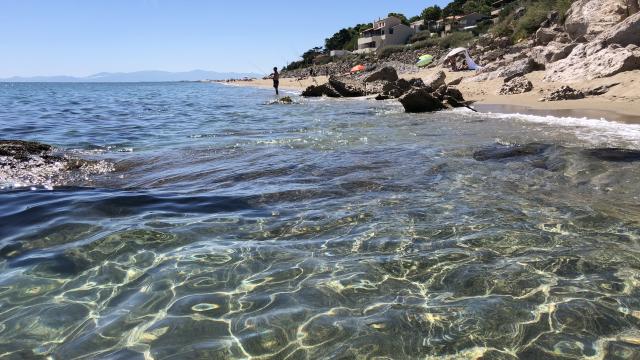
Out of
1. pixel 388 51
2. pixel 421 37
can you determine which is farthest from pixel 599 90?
pixel 421 37

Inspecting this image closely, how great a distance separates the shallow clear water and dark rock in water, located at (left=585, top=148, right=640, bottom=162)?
0.17 metres

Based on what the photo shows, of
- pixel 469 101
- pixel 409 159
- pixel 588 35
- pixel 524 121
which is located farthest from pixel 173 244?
pixel 588 35

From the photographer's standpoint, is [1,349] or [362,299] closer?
[1,349]

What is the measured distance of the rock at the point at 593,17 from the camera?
21797mm

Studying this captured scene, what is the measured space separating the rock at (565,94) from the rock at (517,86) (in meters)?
2.40

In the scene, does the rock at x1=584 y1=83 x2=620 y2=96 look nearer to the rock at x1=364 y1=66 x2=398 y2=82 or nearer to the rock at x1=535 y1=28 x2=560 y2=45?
the rock at x1=535 y1=28 x2=560 y2=45

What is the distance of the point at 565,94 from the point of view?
1659cm

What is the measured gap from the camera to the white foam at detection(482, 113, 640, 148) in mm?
9641

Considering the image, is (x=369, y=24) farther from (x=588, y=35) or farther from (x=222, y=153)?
(x=222, y=153)

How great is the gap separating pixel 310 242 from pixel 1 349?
2.77 m

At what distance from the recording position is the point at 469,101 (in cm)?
1961

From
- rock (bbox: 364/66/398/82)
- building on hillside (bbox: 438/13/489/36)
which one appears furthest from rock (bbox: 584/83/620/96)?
building on hillside (bbox: 438/13/489/36)

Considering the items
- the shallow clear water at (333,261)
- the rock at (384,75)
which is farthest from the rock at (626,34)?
the rock at (384,75)

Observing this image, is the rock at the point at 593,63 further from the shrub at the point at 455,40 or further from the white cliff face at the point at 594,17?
the shrub at the point at 455,40
